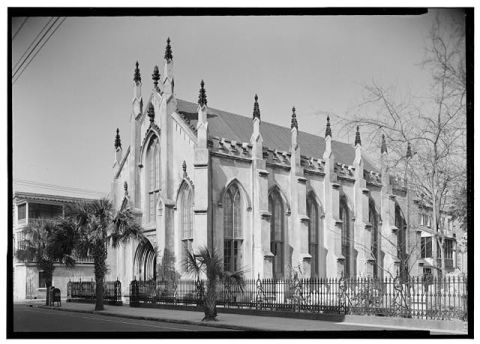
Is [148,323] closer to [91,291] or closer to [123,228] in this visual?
[123,228]

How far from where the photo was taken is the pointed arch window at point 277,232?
31.7 m

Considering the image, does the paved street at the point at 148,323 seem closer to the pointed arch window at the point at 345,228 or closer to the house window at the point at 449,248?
the house window at the point at 449,248

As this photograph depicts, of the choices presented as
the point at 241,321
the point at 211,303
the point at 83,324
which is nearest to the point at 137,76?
the point at 211,303

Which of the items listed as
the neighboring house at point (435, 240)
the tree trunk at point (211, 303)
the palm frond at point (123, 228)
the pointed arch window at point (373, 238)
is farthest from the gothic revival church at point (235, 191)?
the tree trunk at point (211, 303)

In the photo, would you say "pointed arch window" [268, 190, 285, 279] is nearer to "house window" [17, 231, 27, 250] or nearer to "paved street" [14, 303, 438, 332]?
"paved street" [14, 303, 438, 332]

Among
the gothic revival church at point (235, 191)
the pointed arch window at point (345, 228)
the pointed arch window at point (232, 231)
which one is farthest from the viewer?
the pointed arch window at point (345, 228)

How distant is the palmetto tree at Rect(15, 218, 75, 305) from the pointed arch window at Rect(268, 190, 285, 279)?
8.69 metres

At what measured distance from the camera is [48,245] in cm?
2594

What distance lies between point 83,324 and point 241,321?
442 cm

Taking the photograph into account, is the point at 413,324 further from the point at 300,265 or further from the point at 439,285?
the point at 300,265

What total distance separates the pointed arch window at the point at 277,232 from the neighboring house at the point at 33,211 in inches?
314

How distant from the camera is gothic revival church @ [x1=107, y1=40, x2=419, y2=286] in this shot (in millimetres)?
28234

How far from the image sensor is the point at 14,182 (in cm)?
1961

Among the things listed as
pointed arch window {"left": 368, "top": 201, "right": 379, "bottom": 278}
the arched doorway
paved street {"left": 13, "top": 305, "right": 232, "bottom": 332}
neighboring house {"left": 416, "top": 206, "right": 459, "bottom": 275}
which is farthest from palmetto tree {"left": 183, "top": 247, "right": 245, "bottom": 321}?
pointed arch window {"left": 368, "top": 201, "right": 379, "bottom": 278}
